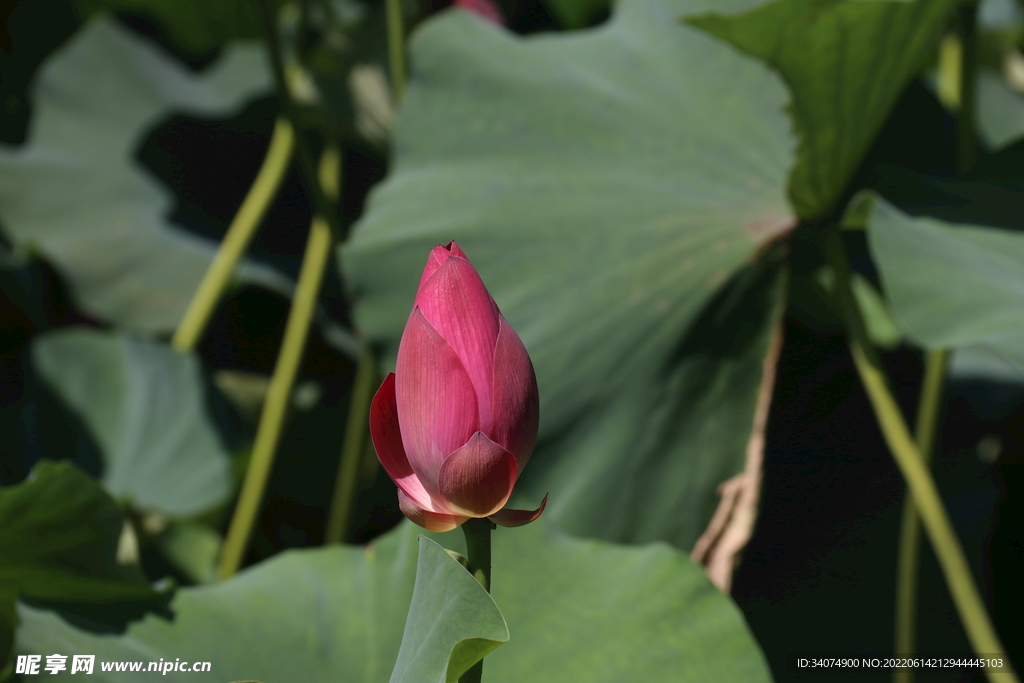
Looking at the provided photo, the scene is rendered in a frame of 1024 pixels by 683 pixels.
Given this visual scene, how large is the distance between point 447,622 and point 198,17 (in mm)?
1360

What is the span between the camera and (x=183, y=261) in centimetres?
117

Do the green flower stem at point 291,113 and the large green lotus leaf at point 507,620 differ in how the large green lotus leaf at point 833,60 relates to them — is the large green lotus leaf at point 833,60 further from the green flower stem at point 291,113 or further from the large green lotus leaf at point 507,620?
Answer: the green flower stem at point 291,113

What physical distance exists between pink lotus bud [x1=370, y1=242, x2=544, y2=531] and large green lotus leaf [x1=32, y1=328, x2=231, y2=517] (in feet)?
2.35

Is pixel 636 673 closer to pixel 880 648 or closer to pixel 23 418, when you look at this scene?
pixel 880 648

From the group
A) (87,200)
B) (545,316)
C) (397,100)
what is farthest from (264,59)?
(545,316)

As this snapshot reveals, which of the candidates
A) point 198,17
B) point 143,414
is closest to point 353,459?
point 143,414

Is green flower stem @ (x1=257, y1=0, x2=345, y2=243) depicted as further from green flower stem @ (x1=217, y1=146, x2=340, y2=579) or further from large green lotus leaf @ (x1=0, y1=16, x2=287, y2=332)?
large green lotus leaf @ (x1=0, y1=16, x2=287, y2=332)

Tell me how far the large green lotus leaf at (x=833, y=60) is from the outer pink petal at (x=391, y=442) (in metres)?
0.40

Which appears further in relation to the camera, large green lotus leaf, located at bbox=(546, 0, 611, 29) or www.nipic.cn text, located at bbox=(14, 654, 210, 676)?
large green lotus leaf, located at bbox=(546, 0, 611, 29)

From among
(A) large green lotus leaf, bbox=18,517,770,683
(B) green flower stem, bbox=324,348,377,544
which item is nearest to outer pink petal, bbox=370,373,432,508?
(A) large green lotus leaf, bbox=18,517,770,683

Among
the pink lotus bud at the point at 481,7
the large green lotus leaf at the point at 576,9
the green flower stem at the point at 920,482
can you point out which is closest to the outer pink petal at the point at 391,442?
the green flower stem at the point at 920,482

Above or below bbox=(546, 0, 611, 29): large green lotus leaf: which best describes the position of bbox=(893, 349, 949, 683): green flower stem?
below

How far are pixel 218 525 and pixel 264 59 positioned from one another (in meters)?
0.80

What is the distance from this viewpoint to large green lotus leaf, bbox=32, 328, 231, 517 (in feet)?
3.03
